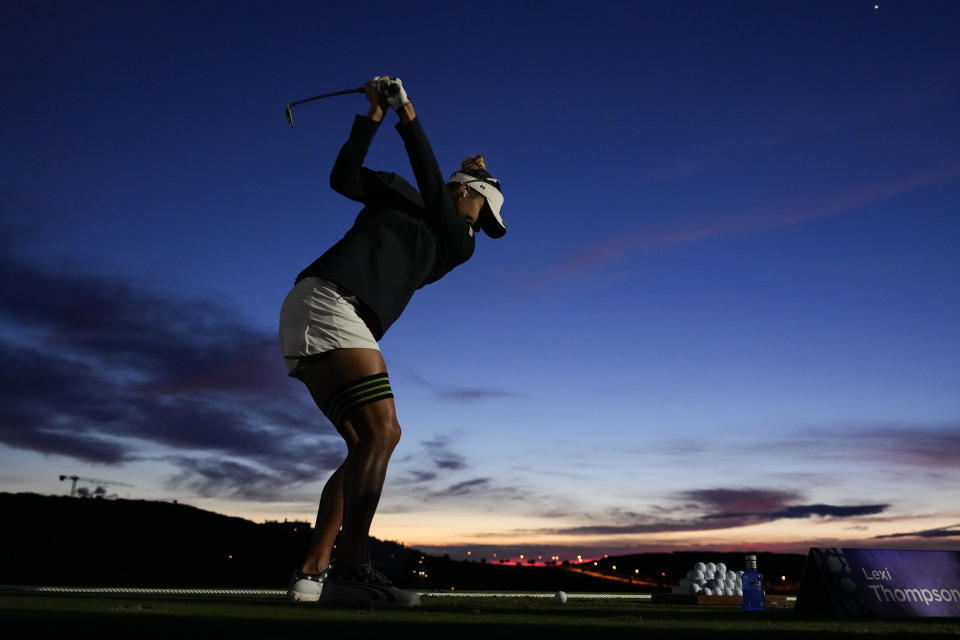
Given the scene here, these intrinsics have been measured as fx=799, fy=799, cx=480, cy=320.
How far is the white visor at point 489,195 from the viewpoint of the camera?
4.45 meters

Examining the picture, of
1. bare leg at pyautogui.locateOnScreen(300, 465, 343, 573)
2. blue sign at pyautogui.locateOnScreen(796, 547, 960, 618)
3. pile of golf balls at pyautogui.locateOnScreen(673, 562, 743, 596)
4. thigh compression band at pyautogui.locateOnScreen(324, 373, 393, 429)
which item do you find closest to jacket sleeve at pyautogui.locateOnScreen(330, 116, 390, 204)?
thigh compression band at pyautogui.locateOnScreen(324, 373, 393, 429)

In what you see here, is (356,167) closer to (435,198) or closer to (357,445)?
Result: (435,198)

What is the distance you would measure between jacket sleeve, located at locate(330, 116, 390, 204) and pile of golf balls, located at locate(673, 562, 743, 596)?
3398mm

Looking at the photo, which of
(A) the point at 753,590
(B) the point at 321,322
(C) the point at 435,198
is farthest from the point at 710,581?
(B) the point at 321,322

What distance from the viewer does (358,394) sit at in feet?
11.7

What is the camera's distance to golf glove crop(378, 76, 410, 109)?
12.4ft

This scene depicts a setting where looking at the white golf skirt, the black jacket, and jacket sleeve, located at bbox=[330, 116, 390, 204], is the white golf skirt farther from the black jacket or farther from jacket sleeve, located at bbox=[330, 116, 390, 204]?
jacket sleeve, located at bbox=[330, 116, 390, 204]

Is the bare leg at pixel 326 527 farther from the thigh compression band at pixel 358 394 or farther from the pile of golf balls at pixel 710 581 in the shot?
the pile of golf balls at pixel 710 581

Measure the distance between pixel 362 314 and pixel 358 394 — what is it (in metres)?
0.41

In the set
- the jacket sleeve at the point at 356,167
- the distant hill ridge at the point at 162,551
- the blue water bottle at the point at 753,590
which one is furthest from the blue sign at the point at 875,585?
the distant hill ridge at the point at 162,551

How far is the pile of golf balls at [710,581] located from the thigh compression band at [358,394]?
→ 2891 mm

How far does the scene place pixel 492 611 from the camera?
304 cm

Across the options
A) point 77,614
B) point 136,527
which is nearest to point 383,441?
point 77,614

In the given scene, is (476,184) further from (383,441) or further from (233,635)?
(233,635)
